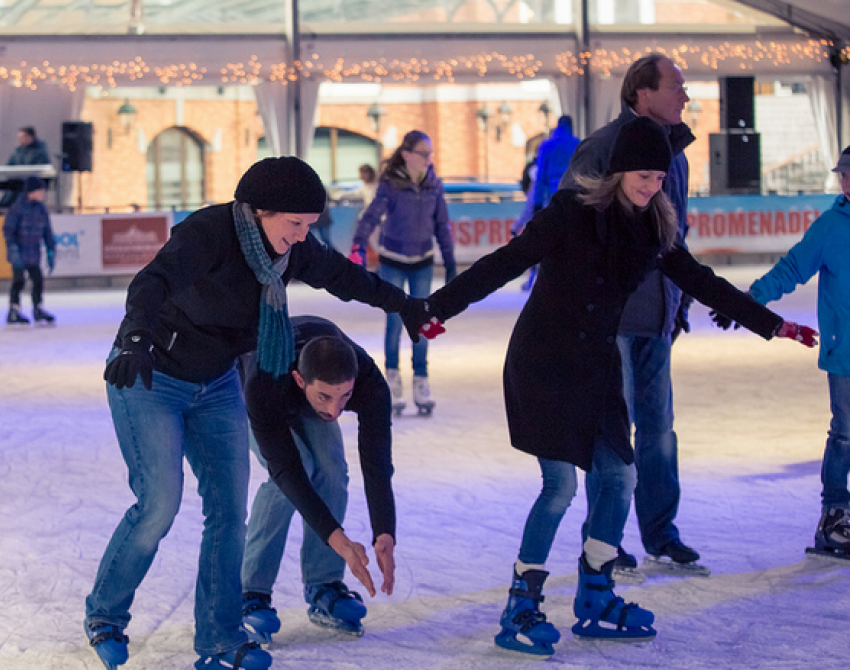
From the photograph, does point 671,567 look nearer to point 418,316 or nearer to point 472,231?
point 418,316

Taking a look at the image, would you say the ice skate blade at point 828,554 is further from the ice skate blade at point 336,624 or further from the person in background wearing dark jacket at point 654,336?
the ice skate blade at point 336,624

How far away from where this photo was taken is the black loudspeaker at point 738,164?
18125 mm

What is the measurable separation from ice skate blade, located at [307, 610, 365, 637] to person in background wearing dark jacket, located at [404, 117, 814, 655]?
38 cm

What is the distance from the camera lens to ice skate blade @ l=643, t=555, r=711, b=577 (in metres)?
3.75

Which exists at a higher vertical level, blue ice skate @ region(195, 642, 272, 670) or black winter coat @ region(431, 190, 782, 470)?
black winter coat @ region(431, 190, 782, 470)

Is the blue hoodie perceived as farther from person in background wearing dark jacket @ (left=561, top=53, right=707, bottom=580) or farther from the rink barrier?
the rink barrier

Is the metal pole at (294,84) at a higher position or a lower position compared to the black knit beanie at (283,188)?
higher

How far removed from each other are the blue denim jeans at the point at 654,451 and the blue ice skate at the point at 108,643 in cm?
160

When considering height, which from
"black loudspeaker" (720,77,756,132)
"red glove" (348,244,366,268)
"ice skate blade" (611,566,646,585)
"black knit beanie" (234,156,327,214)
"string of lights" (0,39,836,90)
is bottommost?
"ice skate blade" (611,566,646,585)

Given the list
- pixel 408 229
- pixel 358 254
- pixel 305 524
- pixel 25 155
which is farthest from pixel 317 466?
pixel 25 155

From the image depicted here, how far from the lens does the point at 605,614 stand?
3.20m

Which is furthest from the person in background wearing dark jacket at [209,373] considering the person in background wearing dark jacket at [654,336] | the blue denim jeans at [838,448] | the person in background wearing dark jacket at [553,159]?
the person in background wearing dark jacket at [553,159]

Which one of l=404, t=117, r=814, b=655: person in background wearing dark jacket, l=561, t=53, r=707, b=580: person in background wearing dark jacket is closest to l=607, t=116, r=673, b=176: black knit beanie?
l=404, t=117, r=814, b=655: person in background wearing dark jacket

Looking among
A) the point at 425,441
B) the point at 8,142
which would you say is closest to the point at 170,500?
the point at 425,441
